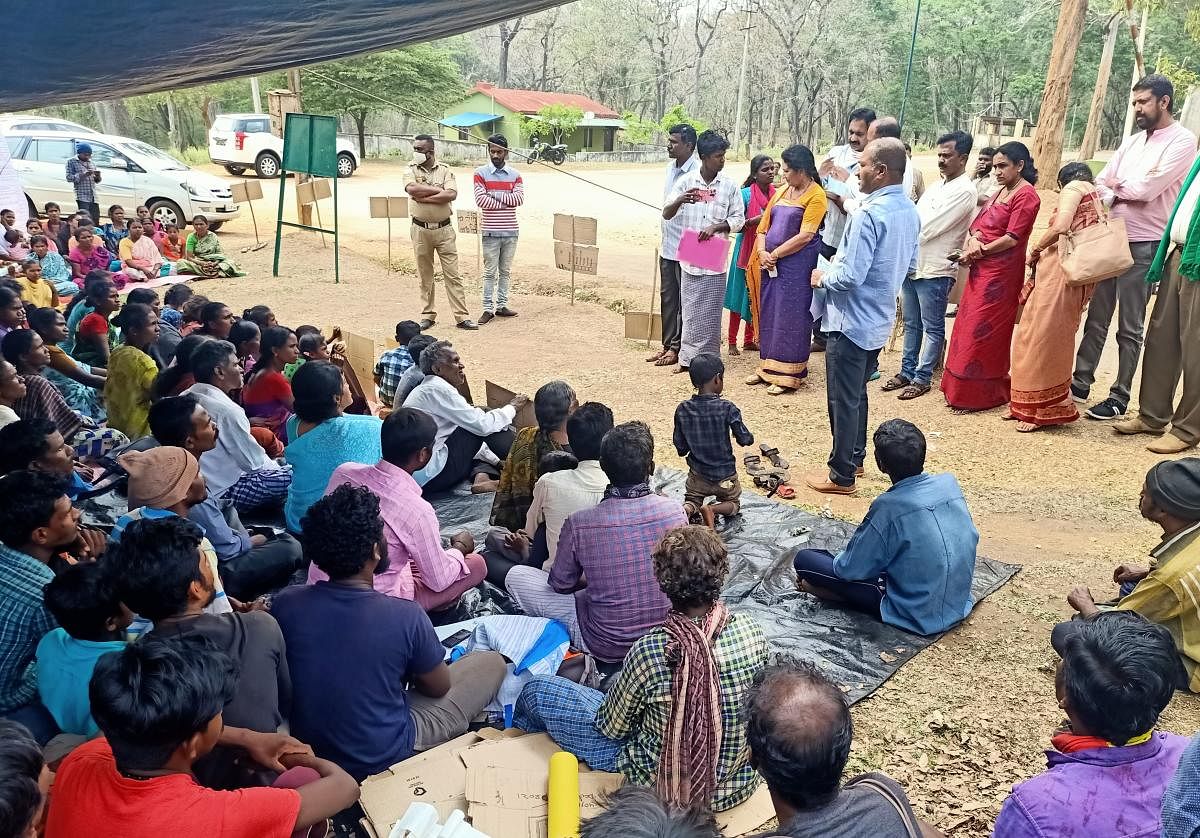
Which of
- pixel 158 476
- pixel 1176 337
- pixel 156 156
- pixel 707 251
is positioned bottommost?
pixel 1176 337

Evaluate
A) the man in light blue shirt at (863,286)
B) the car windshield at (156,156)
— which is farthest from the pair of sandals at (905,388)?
the car windshield at (156,156)

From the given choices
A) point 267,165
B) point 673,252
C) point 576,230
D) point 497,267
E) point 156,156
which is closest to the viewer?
point 673,252

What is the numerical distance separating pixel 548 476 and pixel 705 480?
1436 mm

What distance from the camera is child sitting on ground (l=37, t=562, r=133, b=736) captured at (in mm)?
2363

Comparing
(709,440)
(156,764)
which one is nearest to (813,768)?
(156,764)

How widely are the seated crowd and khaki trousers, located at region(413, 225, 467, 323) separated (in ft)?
15.3

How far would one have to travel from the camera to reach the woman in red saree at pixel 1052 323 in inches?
221

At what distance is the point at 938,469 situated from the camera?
563cm

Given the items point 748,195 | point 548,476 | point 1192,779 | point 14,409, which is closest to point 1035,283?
point 748,195

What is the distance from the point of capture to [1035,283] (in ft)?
19.6

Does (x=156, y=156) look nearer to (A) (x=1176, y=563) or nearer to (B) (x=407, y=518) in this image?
(B) (x=407, y=518)

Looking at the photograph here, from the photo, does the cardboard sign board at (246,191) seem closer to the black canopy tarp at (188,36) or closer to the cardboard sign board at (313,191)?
the cardboard sign board at (313,191)

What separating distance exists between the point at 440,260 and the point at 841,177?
14.6 feet

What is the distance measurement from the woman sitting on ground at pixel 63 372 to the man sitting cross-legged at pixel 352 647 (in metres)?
3.87
